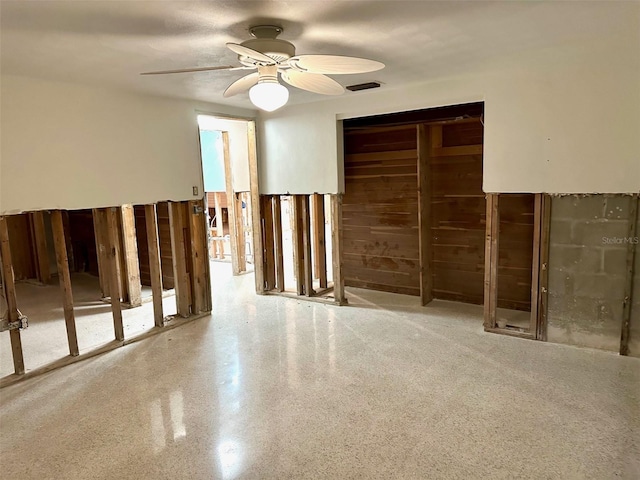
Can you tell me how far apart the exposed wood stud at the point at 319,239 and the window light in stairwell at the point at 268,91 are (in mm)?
2534

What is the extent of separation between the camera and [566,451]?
2.17 metres

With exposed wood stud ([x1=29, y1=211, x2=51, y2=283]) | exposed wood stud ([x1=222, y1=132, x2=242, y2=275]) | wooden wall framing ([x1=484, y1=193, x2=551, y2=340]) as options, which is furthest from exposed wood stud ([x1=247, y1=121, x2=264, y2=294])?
exposed wood stud ([x1=29, y1=211, x2=51, y2=283])

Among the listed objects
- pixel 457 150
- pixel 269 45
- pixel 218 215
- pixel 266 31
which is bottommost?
pixel 218 215

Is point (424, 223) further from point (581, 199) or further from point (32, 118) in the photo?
point (32, 118)

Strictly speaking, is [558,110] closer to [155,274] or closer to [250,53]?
[250,53]

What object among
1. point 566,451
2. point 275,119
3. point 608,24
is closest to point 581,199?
point 608,24

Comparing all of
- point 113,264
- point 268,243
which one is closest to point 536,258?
point 268,243

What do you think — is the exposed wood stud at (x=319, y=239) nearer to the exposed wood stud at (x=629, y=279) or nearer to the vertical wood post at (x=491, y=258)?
the vertical wood post at (x=491, y=258)

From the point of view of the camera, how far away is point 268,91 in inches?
90.4

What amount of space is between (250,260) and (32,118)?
15.1 feet

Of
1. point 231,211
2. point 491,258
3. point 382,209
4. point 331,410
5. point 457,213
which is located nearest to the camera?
point 331,410

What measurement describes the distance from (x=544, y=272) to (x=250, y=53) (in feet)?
9.59

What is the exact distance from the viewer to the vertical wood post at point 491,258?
3684mm

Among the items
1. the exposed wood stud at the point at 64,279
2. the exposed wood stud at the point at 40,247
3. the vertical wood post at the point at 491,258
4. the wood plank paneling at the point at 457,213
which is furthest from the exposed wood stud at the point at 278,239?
the exposed wood stud at the point at 40,247
